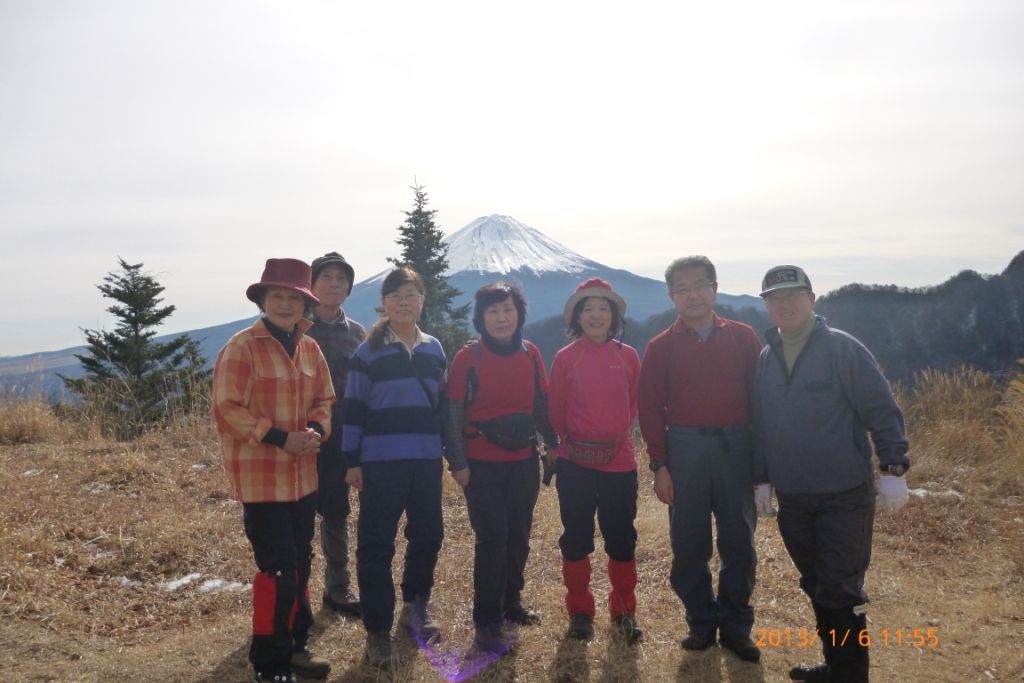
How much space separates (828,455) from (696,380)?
74 cm

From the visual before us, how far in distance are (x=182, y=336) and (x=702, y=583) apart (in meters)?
22.7

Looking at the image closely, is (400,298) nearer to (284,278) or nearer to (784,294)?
(284,278)

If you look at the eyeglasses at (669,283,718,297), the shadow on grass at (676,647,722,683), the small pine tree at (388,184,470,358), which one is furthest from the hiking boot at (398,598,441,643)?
the small pine tree at (388,184,470,358)

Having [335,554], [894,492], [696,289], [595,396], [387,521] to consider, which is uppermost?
[696,289]

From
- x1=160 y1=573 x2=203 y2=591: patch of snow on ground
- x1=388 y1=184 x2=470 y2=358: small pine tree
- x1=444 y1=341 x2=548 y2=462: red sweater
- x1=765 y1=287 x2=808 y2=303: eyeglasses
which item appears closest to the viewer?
x1=765 y1=287 x2=808 y2=303: eyeglasses

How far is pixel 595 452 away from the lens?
3607mm

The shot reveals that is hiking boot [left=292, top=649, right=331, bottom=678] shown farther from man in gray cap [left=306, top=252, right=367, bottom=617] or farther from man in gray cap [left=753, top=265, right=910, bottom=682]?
man in gray cap [left=753, top=265, right=910, bottom=682]

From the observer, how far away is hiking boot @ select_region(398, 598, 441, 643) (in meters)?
3.62

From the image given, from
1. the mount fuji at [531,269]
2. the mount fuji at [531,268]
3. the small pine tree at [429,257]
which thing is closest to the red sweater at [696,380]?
the small pine tree at [429,257]

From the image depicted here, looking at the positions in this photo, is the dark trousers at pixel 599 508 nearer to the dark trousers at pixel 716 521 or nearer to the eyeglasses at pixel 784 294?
the dark trousers at pixel 716 521

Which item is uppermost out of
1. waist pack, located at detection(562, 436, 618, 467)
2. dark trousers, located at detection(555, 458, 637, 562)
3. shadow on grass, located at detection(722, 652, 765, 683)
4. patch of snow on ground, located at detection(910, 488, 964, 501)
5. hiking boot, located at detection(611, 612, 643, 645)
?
waist pack, located at detection(562, 436, 618, 467)

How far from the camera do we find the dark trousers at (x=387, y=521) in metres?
3.32

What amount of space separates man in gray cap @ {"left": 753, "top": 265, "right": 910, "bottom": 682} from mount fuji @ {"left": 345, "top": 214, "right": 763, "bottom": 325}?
47625mm

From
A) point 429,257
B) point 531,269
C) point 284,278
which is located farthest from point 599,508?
point 531,269
